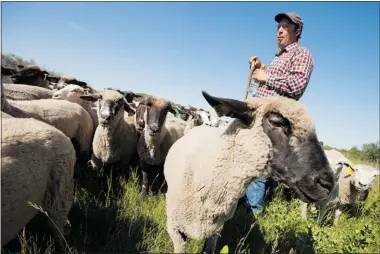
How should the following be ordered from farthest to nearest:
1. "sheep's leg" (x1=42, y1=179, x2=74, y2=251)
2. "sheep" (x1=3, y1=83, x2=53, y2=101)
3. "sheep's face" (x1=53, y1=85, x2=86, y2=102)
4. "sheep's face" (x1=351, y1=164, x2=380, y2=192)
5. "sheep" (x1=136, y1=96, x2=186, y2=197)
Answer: "sheep's face" (x1=351, y1=164, x2=380, y2=192) → "sheep's face" (x1=53, y1=85, x2=86, y2=102) → "sheep" (x1=136, y1=96, x2=186, y2=197) → "sheep" (x1=3, y1=83, x2=53, y2=101) → "sheep's leg" (x1=42, y1=179, x2=74, y2=251)

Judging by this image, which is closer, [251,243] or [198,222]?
[198,222]

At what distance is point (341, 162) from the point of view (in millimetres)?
6809

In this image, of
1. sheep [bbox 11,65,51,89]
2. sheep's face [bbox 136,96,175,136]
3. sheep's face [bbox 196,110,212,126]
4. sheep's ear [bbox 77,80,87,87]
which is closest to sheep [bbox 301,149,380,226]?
sheep's face [bbox 196,110,212,126]

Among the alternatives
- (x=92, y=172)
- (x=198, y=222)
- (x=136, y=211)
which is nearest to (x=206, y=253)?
(x=198, y=222)

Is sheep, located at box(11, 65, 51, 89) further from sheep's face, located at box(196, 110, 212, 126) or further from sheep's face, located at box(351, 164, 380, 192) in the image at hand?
sheep's face, located at box(351, 164, 380, 192)

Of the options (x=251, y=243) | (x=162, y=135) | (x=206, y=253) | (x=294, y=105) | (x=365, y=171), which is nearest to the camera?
(x=294, y=105)

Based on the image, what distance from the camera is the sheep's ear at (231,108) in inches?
107

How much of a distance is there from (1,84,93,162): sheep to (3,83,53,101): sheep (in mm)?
538

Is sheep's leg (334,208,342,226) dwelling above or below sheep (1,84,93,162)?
below

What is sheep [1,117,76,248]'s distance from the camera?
247cm

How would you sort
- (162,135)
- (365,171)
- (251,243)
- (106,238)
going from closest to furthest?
(106,238) < (251,243) < (162,135) < (365,171)

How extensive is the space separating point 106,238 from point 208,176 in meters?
1.37

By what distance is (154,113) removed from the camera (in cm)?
628

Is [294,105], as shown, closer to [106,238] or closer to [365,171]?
[106,238]
